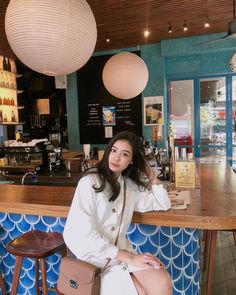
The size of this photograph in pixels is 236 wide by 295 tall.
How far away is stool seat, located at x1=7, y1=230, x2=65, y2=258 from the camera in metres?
1.66

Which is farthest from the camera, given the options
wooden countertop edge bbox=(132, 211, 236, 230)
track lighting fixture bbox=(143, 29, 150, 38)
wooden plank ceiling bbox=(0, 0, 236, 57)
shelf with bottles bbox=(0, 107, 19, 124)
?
shelf with bottles bbox=(0, 107, 19, 124)

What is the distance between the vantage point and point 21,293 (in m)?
2.25

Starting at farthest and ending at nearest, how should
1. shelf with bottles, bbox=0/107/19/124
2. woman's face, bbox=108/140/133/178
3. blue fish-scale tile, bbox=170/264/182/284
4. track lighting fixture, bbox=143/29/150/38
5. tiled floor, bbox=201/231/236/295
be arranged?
1. shelf with bottles, bbox=0/107/19/124
2. track lighting fixture, bbox=143/29/150/38
3. tiled floor, bbox=201/231/236/295
4. blue fish-scale tile, bbox=170/264/182/284
5. woman's face, bbox=108/140/133/178

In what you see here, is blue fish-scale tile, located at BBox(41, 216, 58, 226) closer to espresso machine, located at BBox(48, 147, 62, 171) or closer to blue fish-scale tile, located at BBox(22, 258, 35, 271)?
blue fish-scale tile, located at BBox(22, 258, 35, 271)

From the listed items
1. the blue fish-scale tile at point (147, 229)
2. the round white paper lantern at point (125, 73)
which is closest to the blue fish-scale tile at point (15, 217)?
the blue fish-scale tile at point (147, 229)

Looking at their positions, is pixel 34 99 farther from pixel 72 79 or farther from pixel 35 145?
pixel 35 145

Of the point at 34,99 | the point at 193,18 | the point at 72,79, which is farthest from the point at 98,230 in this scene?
the point at 34,99

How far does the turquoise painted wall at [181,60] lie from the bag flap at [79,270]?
15.5 ft

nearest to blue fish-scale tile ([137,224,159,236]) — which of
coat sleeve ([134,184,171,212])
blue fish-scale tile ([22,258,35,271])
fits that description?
coat sleeve ([134,184,171,212])

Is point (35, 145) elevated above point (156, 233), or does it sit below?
above

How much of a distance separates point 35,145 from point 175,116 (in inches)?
138

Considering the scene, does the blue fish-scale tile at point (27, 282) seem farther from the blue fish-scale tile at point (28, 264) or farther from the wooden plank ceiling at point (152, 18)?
the wooden plank ceiling at point (152, 18)

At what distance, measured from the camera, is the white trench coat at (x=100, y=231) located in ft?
4.71

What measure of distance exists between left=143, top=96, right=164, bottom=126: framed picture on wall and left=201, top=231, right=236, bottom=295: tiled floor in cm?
283
